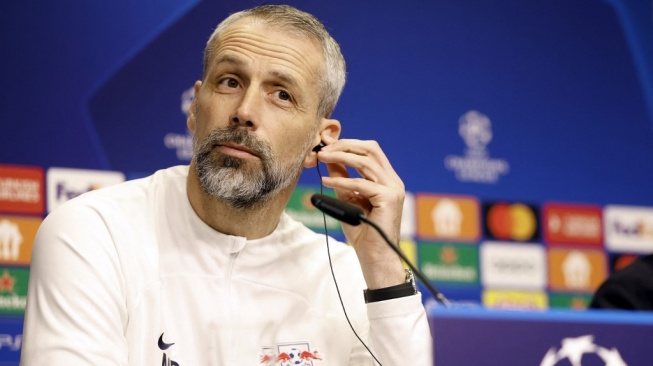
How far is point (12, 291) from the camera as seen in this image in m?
3.35

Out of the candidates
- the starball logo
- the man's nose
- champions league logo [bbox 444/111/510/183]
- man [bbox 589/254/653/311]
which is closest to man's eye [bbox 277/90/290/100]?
the man's nose

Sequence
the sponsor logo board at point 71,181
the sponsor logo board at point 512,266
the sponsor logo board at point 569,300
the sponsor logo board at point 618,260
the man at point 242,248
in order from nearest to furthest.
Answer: the man at point 242,248
the sponsor logo board at point 71,181
the sponsor logo board at point 512,266
the sponsor logo board at point 569,300
the sponsor logo board at point 618,260

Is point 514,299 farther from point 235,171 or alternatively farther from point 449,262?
point 235,171

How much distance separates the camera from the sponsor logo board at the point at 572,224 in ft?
14.3

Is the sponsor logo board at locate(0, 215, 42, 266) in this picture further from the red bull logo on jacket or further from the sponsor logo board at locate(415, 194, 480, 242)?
the sponsor logo board at locate(415, 194, 480, 242)

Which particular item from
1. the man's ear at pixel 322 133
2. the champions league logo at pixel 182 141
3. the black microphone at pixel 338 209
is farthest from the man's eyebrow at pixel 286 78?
the champions league logo at pixel 182 141

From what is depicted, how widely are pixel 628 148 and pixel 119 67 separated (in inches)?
92.4

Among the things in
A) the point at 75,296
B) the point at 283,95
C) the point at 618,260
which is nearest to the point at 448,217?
the point at 618,260

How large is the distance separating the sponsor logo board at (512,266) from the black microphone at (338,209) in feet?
7.01

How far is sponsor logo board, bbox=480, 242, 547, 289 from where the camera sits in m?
4.19

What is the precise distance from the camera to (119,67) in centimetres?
368

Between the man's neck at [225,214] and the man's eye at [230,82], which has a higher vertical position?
the man's eye at [230,82]

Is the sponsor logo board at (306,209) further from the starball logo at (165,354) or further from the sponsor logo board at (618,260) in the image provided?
the starball logo at (165,354)

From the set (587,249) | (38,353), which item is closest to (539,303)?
(587,249)
